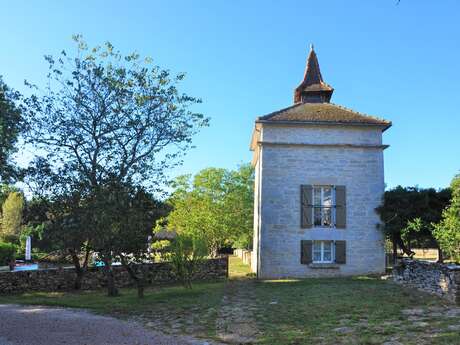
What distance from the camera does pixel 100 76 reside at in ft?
48.2

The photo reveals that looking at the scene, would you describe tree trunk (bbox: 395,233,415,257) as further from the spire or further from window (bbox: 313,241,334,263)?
the spire

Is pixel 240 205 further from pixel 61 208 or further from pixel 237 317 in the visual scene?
pixel 237 317

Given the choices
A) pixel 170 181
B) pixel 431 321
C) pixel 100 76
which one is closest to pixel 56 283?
pixel 170 181

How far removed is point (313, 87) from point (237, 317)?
1510 cm

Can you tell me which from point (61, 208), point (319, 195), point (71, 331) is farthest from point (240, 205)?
point (71, 331)

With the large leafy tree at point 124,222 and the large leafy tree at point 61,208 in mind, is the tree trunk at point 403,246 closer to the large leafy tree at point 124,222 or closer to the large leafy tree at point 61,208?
the large leafy tree at point 124,222

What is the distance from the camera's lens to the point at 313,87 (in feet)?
73.6

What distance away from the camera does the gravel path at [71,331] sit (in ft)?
24.5

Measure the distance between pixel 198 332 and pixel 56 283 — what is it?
9.94 m

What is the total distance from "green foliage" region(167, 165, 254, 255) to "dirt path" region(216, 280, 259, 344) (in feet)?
45.2

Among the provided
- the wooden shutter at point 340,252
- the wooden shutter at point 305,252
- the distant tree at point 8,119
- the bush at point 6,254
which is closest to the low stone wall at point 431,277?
the wooden shutter at point 340,252

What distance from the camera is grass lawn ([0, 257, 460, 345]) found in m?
7.60

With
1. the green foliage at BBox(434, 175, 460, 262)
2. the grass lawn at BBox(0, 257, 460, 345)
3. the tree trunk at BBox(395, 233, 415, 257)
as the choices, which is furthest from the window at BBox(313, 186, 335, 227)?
the green foliage at BBox(434, 175, 460, 262)

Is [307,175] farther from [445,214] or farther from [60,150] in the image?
[60,150]
